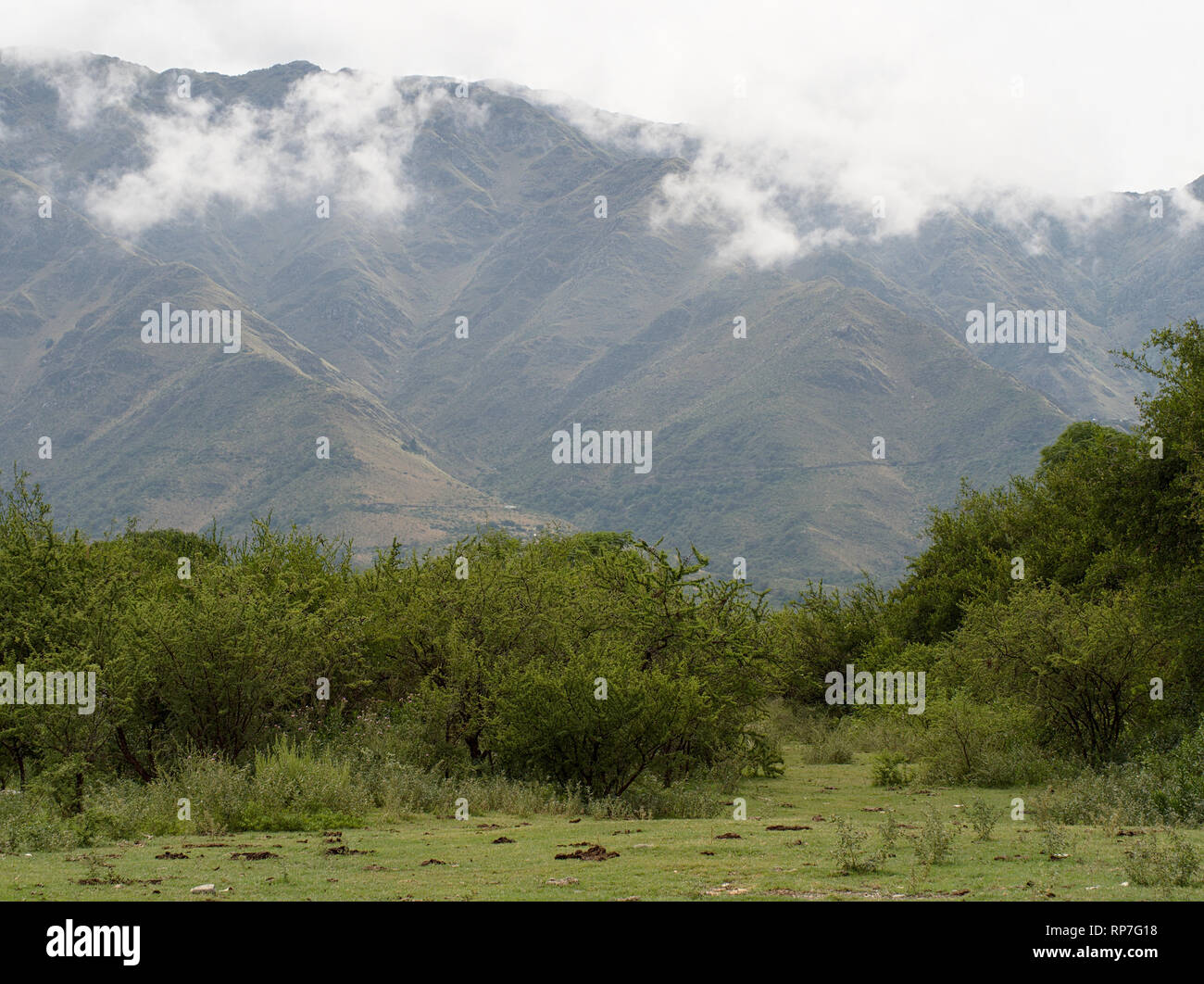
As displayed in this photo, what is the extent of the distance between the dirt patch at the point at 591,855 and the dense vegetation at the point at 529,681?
4467 millimetres

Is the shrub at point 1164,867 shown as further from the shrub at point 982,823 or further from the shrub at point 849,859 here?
the shrub at point 982,823

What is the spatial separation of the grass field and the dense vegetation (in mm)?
1634

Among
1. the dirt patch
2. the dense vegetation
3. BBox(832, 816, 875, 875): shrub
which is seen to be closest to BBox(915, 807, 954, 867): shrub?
BBox(832, 816, 875, 875): shrub

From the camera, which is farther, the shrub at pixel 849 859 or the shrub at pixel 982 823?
the shrub at pixel 982 823

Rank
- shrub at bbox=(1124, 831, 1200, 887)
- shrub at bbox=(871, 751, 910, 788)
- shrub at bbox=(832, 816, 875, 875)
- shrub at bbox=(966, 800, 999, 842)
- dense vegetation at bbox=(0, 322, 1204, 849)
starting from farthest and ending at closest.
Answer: shrub at bbox=(871, 751, 910, 788), dense vegetation at bbox=(0, 322, 1204, 849), shrub at bbox=(966, 800, 999, 842), shrub at bbox=(832, 816, 875, 875), shrub at bbox=(1124, 831, 1200, 887)

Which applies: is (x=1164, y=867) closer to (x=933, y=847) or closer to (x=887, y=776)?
(x=933, y=847)

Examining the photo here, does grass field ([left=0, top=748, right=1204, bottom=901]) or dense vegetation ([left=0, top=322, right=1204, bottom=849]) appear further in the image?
dense vegetation ([left=0, top=322, right=1204, bottom=849])

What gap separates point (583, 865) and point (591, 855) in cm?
69

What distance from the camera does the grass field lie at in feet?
33.2

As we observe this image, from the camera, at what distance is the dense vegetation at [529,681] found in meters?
17.6

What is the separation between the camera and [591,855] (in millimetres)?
12703

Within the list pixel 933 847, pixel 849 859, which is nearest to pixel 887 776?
pixel 933 847

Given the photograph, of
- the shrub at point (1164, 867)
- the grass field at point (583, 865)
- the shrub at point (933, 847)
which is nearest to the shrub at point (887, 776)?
the grass field at point (583, 865)

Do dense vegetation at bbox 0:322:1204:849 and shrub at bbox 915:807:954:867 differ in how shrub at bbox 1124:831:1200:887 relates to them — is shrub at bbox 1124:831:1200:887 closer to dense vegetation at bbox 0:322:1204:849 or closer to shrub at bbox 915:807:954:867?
shrub at bbox 915:807:954:867
